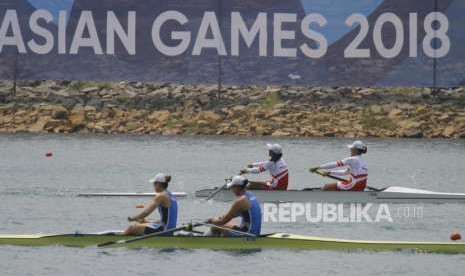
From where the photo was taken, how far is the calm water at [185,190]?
31.8 meters

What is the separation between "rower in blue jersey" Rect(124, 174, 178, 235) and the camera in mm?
32406

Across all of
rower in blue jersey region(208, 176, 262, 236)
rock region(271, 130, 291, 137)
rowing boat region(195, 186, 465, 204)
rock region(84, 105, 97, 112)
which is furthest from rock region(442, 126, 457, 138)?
rower in blue jersey region(208, 176, 262, 236)

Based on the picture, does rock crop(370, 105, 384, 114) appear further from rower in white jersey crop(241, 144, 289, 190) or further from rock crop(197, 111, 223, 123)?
rower in white jersey crop(241, 144, 289, 190)

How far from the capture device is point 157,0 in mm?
62156

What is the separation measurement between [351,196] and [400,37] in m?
22.3

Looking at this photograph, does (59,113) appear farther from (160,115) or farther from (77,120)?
(160,115)

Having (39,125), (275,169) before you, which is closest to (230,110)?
(39,125)

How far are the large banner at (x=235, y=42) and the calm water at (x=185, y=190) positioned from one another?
2.69 m

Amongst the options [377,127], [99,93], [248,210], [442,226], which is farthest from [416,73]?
[248,210]

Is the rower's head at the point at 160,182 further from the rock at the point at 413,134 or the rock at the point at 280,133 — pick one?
the rock at the point at 413,134

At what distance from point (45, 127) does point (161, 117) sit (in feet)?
15.3

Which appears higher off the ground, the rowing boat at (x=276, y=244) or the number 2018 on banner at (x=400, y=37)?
the number 2018 on banner at (x=400, y=37)

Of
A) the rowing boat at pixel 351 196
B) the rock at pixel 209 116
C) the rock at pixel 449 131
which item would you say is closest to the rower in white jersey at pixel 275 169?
the rowing boat at pixel 351 196

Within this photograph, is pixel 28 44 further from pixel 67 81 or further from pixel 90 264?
pixel 90 264
